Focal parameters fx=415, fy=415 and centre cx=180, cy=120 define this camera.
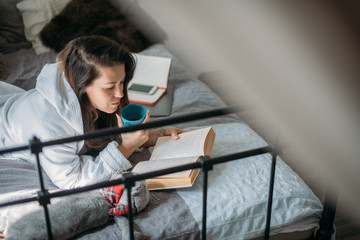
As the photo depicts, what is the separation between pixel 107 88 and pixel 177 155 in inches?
11.8

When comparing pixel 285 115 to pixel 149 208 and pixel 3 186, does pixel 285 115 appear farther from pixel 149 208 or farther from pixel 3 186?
pixel 3 186

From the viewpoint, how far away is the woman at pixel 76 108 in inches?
47.8

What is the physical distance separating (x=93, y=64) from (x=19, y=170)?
0.40m

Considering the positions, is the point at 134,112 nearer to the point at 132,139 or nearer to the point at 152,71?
the point at 132,139

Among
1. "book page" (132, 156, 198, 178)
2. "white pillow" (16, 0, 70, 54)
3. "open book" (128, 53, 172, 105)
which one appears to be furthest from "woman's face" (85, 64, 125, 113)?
"white pillow" (16, 0, 70, 54)

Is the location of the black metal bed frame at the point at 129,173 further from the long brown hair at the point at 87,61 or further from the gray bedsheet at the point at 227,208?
the long brown hair at the point at 87,61

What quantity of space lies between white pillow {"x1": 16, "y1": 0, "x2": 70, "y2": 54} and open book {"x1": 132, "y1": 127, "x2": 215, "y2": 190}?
51.3 inches

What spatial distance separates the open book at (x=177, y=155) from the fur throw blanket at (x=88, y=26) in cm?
106

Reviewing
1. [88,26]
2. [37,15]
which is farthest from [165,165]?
[37,15]

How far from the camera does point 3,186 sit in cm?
120

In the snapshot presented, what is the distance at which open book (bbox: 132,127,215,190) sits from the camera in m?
1.19

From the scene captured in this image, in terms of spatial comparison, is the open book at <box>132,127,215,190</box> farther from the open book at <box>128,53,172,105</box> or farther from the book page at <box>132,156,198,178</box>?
the open book at <box>128,53,172,105</box>

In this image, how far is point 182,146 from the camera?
134 cm

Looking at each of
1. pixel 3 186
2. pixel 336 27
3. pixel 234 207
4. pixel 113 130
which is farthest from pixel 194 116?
pixel 3 186
